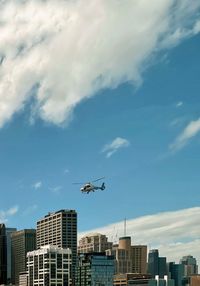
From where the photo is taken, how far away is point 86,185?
409 ft

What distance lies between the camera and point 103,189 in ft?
429

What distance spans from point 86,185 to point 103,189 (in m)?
7.01
